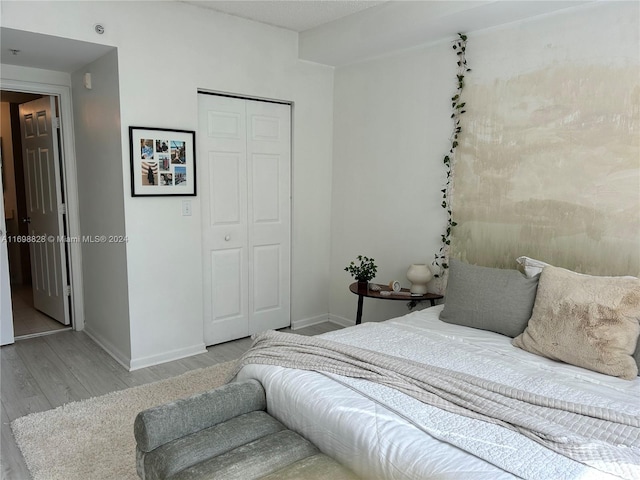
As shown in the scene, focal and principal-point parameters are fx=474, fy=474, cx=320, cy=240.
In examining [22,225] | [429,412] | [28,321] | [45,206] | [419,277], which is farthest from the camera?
[22,225]

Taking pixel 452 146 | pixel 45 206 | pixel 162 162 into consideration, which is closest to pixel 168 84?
pixel 162 162

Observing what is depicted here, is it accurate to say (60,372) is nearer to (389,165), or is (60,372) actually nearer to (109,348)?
(109,348)

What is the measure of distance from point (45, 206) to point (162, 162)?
1.72 metres

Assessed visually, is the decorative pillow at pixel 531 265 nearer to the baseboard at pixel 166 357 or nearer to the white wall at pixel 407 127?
the white wall at pixel 407 127

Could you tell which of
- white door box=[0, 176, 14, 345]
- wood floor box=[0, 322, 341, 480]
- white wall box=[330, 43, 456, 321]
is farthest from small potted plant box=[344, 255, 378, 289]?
white door box=[0, 176, 14, 345]

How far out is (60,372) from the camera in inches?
132

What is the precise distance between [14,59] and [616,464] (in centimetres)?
422

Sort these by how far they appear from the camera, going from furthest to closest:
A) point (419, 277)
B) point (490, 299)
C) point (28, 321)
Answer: point (28, 321) < point (419, 277) < point (490, 299)

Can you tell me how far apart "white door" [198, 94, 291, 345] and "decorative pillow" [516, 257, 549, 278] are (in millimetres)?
2064

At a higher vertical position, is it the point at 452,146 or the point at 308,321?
the point at 452,146

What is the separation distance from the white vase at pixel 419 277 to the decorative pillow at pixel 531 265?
2.35 ft

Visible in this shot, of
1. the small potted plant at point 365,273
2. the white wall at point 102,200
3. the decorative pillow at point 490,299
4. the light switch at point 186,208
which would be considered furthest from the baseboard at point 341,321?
the white wall at point 102,200

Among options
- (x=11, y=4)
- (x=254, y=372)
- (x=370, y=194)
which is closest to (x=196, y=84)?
(x=11, y=4)

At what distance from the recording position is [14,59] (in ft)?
11.3
